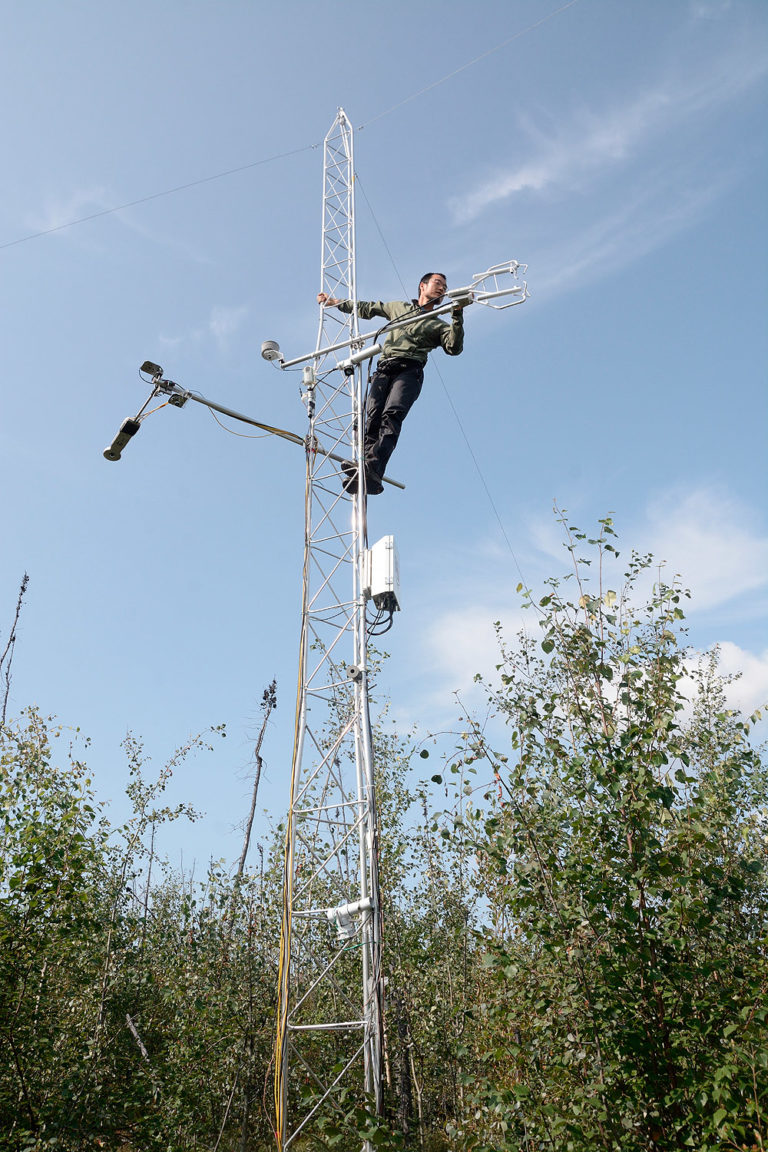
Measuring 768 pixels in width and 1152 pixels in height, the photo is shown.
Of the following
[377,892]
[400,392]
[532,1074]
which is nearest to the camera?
[532,1074]

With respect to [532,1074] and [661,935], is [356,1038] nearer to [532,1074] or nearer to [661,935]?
[532,1074]

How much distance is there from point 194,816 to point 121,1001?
4.08 meters

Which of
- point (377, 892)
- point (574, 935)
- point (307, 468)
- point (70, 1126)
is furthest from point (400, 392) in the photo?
point (70, 1126)

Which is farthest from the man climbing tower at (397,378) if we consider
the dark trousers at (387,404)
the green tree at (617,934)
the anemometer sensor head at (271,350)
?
the green tree at (617,934)

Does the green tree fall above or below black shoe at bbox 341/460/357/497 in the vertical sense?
below

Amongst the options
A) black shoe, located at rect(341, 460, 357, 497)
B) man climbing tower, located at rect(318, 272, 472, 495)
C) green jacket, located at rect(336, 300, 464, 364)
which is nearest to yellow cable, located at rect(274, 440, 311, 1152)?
black shoe, located at rect(341, 460, 357, 497)

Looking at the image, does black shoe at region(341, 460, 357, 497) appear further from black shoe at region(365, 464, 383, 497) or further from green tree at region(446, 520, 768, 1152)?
green tree at region(446, 520, 768, 1152)

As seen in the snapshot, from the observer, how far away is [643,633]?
552cm

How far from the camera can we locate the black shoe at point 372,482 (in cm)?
832

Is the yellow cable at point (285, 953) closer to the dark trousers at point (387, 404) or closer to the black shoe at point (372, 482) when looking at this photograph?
the black shoe at point (372, 482)

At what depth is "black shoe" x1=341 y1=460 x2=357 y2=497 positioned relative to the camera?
829cm

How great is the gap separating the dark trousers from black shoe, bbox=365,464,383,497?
0.03 meters

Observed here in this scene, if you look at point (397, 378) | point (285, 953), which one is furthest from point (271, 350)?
point (285, 953)

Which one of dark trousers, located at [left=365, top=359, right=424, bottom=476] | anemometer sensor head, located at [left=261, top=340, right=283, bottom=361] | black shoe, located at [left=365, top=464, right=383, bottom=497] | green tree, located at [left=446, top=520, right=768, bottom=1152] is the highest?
anemometer sensor head, located at [left=261, top=340, right=283, bottom=361]
